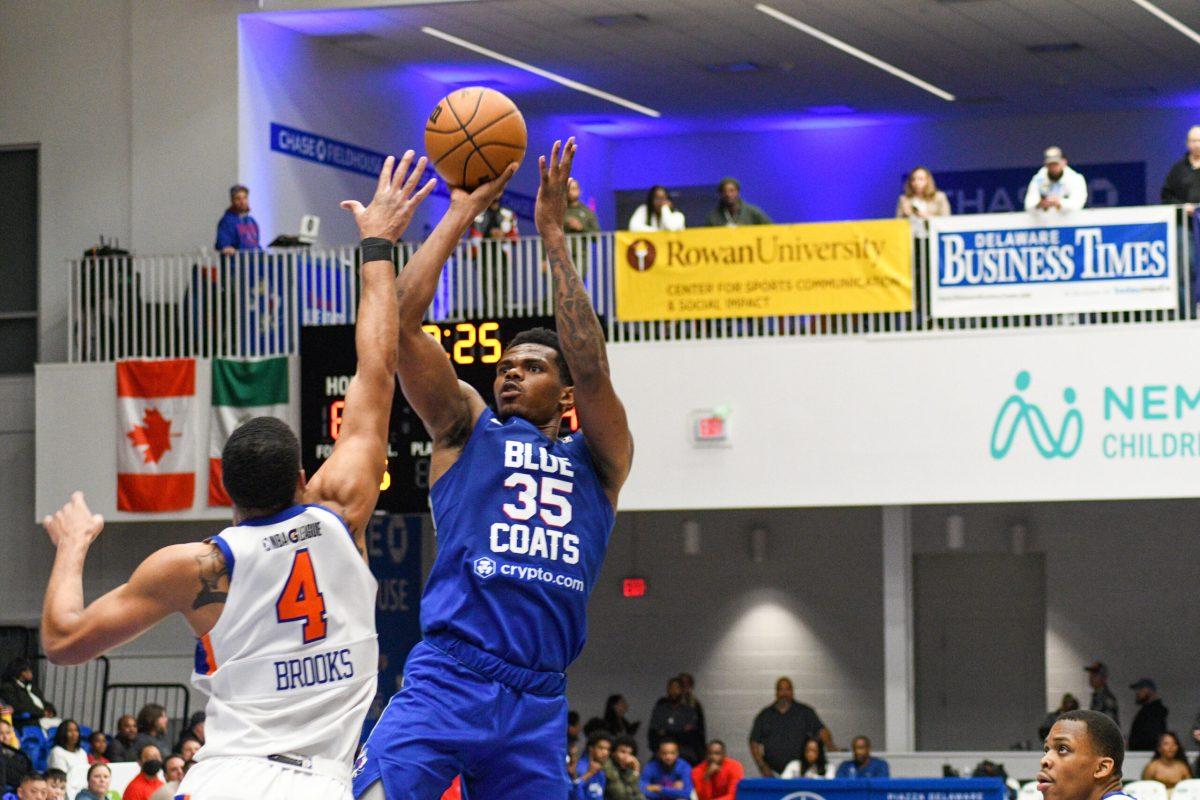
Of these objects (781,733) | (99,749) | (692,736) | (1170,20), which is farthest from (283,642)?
(1170,20)

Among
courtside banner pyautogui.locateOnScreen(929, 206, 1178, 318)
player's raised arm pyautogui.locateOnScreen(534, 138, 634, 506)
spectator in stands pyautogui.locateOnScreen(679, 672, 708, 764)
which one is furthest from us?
spectator in stands pyautogui.locateOnScreen(679, 672, 708, 764)

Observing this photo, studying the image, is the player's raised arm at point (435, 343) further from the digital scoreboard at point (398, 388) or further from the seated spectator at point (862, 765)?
the seated spectator at point (862, 765)

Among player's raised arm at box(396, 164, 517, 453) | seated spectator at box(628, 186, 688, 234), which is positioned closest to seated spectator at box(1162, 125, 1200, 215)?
seated spectator at box(628, 186, 688, 234)

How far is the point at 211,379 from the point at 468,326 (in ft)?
14.9

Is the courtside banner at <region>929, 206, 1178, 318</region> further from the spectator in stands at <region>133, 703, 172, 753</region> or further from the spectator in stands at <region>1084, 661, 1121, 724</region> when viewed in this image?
the spectator in stands at <region>133, 703, 172, 753</region>

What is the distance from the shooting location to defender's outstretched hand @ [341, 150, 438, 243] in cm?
523

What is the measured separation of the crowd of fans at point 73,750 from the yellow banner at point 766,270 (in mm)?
5061

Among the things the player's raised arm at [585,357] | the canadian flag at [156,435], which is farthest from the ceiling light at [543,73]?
the player's raised arm at [585,357]

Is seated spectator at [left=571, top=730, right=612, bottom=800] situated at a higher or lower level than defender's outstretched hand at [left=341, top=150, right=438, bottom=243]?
lower

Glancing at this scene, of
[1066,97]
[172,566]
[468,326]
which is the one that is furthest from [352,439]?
[1066,97]

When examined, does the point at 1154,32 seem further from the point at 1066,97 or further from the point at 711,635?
the point at 711,635

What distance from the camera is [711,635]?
22281 mm

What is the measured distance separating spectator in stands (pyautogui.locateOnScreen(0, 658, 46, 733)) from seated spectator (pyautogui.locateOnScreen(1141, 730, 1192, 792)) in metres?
9.16

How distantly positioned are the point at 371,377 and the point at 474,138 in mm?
1391
